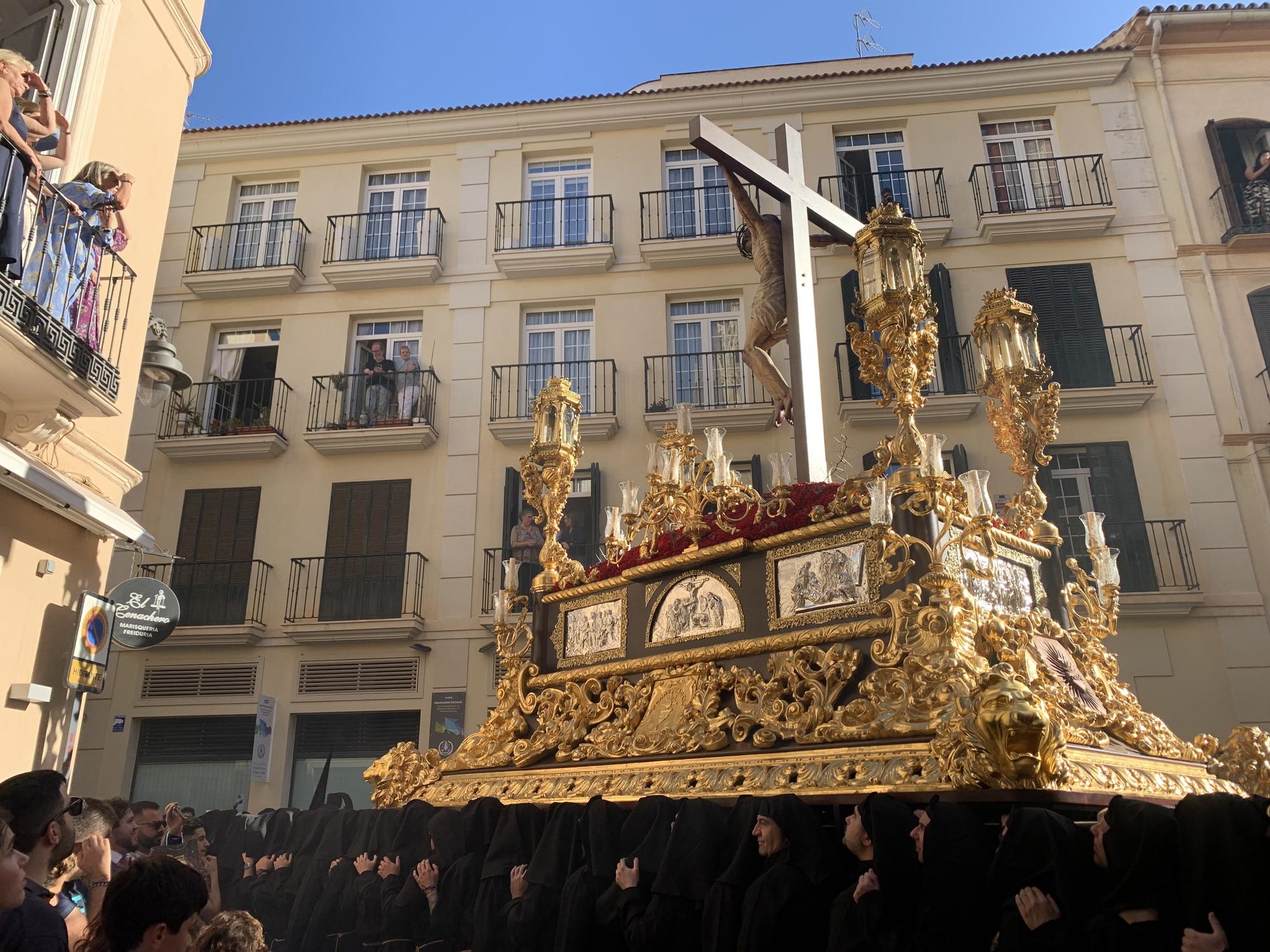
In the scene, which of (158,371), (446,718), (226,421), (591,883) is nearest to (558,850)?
(591,883)

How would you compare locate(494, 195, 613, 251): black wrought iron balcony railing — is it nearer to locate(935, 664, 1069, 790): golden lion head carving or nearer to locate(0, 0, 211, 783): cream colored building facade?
locate(0, 0, 211, 783): cream colored building facade

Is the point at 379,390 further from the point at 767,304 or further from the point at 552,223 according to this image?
the point at 767,304

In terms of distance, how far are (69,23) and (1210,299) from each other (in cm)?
1382

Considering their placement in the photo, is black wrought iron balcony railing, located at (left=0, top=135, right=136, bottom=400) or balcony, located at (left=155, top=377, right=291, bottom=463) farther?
balcony, located at (left=155, top=377, right=291, bottom=463)

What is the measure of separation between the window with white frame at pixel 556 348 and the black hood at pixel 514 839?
10035mm

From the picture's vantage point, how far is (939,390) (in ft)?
45.2

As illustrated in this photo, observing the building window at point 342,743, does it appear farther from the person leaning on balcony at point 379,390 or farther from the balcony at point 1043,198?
the balcony at point 1043,198

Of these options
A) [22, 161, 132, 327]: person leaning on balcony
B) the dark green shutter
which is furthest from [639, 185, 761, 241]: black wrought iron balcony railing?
[22, 161, 132, 327]: person leaning on balcony

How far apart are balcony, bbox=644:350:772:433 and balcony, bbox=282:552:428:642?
407 centimetres

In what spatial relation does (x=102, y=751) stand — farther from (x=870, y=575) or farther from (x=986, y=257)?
(x=986, y=257)

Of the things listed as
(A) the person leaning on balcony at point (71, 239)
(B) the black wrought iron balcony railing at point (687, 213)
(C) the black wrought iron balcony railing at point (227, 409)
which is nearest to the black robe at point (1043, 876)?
(A) the person leaning on balcony at point (71, 239)

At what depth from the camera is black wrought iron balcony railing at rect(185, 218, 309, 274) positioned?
52.6 ft

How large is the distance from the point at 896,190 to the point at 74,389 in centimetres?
1212

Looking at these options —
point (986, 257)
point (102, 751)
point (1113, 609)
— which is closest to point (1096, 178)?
point (986, 257)
